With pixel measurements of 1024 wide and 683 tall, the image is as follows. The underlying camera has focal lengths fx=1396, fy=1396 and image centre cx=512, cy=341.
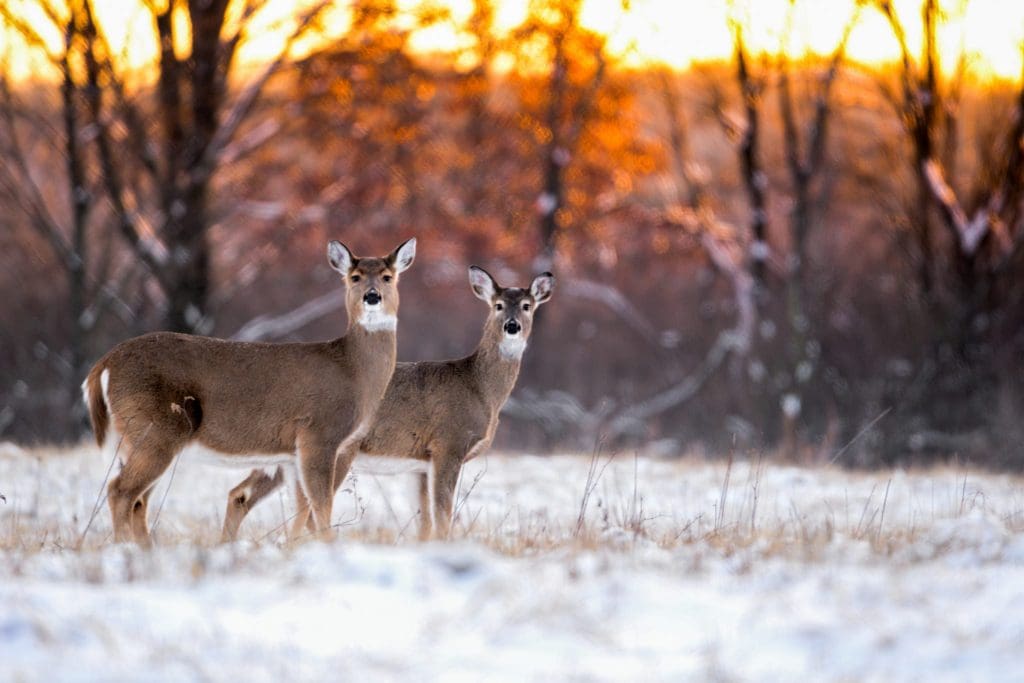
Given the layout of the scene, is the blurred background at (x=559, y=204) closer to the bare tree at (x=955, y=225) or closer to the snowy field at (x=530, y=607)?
the bare tree at (x=955, y=225)

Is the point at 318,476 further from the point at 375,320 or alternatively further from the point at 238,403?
the point at 375,320

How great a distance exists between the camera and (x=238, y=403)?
306 inches

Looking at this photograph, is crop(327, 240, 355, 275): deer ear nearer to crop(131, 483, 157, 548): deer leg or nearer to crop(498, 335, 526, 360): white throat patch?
crop(498, 335, 526, 360): white throat patch

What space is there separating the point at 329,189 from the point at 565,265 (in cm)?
532

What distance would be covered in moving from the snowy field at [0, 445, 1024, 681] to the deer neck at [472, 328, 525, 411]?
154 cm

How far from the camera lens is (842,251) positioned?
28.8 m

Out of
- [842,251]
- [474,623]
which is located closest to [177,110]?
[474,623]

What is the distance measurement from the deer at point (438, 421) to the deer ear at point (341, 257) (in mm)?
771

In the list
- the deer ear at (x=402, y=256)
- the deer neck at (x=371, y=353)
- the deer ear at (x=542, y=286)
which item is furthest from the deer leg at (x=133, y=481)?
the deer ear at (x=542, y=286)

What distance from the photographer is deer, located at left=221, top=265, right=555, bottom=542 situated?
8.37 metres

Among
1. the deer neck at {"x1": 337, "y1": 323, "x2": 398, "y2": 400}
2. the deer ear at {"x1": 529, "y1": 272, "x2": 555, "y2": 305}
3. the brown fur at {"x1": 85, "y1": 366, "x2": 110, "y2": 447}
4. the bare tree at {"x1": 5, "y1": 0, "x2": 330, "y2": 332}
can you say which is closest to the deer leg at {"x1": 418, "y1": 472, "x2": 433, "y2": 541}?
the deer neck at {"x1": 337, "y1": 323, "x2": 398, "y2": 400}

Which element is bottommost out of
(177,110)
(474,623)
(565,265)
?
(474,623)

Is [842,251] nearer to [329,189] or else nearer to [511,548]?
[329,189]

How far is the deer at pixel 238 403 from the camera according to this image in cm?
757
